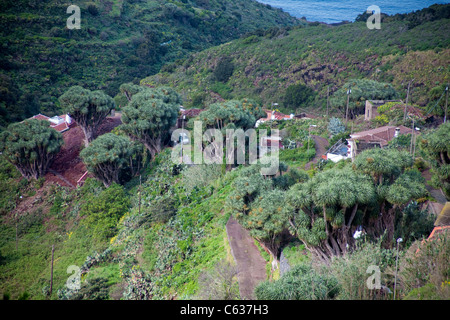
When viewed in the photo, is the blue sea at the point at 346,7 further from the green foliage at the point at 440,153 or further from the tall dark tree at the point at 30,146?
the tall dark tree at the point at 30,146

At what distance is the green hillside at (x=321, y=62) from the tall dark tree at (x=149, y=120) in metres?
16.6

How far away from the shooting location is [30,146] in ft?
86.5

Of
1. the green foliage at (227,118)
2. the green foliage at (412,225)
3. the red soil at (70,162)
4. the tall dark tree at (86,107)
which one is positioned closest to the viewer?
the green foliage at (412,225)

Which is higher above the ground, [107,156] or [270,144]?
[270,144]

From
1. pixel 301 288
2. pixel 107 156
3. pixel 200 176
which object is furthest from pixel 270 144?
pixel 301 288

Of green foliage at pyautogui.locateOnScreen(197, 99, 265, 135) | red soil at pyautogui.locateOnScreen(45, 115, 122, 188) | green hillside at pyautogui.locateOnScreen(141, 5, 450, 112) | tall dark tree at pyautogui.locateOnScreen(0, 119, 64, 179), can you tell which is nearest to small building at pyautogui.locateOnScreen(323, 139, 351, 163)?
green foliage at pyautogui.locateOnScreen(197, 99, 265, 135)

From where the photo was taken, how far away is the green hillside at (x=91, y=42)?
149 ft

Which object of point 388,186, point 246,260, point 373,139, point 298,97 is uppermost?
point 298,97

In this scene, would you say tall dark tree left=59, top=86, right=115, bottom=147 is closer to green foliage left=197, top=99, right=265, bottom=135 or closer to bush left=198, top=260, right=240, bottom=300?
green foliage left=197, top=99, right=265, bottom=135

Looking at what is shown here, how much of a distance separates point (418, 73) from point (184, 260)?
1258 inches

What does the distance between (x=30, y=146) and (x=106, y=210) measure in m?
7.75

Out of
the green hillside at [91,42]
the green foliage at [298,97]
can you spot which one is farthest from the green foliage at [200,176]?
the green hillside at [91,42]

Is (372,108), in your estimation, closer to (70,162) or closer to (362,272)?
(362,272)
